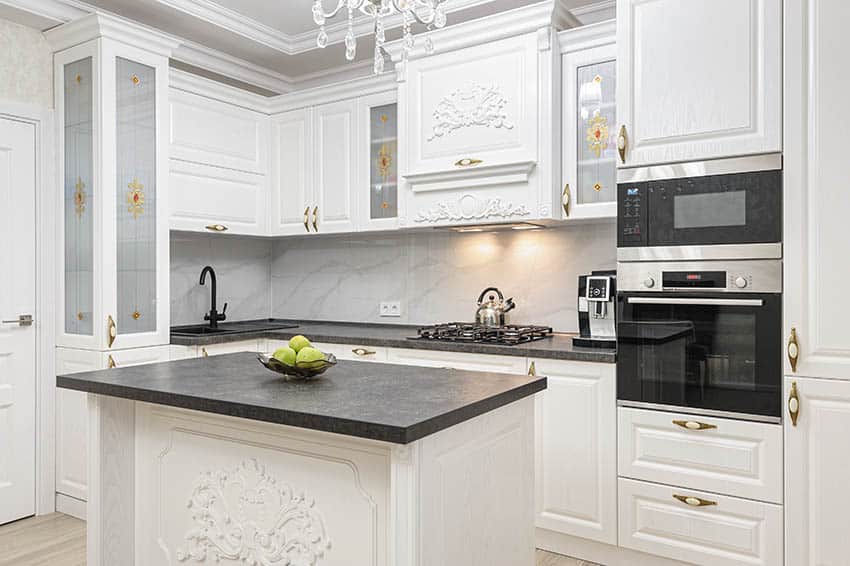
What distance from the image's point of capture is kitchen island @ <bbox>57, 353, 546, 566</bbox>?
158 centimetres

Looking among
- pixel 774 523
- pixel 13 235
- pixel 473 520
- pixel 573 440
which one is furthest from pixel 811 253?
pixel 13 235

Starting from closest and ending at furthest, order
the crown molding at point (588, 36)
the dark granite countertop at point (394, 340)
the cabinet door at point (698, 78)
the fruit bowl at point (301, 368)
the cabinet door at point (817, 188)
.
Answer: the fruit bowl at point (301, 368) < the cabinet door at point (817, 188) < the cabinet door at point (698, 78) < the dark granite countertop at point (394, 340) < the crown molding at point (588, 36)

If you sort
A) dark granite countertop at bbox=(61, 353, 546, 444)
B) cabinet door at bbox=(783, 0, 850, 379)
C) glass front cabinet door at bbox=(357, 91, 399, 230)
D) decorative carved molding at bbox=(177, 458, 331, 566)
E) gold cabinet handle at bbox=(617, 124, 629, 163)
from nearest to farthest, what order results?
1. dark granite countertop at bbox=(61, 353, 546, 444)
2. decorative carved molding at bbox=(177, 458, 331, 566)
3. cabinet door at bbox=(783, 0, 850, 379)
4. gold cabinet handle at bbox=(617, 124, 629, 163)
5. glass front cabinet door at bbox=(357, 91, 399, 230)

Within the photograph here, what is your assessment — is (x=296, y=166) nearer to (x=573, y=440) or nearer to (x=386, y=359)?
(x=386, y=359)

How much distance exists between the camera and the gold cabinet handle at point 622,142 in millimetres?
2754

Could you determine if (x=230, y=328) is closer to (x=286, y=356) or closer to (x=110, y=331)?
(x=110, y=331)

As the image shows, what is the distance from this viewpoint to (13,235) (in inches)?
134

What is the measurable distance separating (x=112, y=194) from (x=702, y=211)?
2892 mm

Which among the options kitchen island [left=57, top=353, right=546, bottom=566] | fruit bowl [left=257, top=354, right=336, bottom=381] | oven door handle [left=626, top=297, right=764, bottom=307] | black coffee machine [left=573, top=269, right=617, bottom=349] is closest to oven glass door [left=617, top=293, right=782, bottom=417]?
oven door handle [left=626, top=297, right=764, bottom=307]

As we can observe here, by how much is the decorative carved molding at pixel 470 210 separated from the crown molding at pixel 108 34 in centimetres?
173

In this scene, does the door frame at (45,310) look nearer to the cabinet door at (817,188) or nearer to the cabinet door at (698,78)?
the cabinet door at (698,78)

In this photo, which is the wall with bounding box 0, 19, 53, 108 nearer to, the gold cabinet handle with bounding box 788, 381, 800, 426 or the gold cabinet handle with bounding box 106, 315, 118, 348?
the gold cabinet handle with bounding box 106, 315, 118, 348

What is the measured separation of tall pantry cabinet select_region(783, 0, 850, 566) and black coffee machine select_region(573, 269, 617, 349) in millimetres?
767

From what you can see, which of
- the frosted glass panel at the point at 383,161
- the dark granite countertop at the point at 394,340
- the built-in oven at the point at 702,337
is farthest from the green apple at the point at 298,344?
the frosted glass panel at the point at 383,161
